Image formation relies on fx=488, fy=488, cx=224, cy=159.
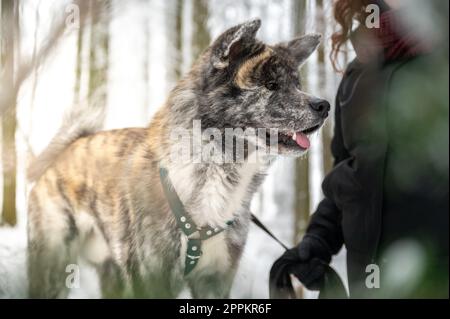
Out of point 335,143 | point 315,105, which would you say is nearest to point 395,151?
point 335,143

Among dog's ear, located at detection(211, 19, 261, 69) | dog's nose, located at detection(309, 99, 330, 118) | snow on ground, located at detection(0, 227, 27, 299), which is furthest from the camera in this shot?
snow on ground, located at detection(0, 227, 27, 299)

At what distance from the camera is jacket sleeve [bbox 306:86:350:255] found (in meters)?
1.98

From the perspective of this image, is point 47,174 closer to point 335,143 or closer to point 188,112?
point 188,112

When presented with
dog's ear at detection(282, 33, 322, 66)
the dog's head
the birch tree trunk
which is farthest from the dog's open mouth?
dog's ear at detection(282, 33, 322, 66)

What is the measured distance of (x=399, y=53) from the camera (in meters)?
1.87

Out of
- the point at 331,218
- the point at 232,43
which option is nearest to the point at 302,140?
the point at 331,218

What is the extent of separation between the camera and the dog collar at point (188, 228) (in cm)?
193

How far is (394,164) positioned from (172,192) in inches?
34.3

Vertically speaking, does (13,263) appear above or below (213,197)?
below

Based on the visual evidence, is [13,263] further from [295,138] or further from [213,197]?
[295,138]

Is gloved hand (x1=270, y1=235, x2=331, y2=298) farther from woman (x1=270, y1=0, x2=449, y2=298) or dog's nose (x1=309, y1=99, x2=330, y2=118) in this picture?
dog's nose (x1=309, y1=99, x2=330, y2=118)

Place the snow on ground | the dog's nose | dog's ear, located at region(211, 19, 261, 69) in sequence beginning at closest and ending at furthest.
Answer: dog's ear, located at region(211, 19, 261, 69), the dog's nose, the snow on ground

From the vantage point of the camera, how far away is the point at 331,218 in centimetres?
199

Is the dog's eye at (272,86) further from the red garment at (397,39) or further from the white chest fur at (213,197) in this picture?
the red garment at (397,39)
